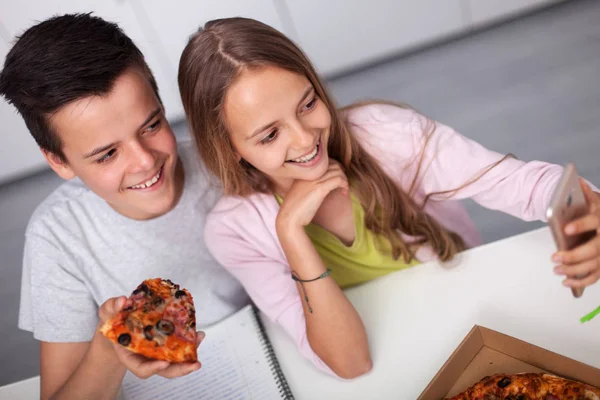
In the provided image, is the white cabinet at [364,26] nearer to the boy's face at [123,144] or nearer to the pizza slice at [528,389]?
the boy's face at [123,144]

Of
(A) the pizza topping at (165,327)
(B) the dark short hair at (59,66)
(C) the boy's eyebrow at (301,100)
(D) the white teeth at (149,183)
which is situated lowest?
(A) the pizza topping at (165,327)

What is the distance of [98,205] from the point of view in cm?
132

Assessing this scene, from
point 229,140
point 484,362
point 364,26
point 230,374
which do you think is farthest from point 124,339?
point 364,26

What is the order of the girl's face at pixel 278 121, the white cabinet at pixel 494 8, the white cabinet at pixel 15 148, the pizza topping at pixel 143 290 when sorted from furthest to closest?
the white cabinet at pixel 15 148
the white cabinet at pixel 494 8
the girl's face at pixel 278 121
the pizza topping at pixel 143 290

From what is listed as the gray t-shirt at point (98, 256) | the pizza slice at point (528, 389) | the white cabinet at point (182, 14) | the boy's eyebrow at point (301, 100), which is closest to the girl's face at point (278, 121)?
the boy's eyebrow at point (301, 100)

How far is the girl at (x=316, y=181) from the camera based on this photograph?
1.06 metres

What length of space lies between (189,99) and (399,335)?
0.60 meters

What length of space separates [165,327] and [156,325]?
0.01 m

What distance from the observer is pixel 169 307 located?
0.94 meters

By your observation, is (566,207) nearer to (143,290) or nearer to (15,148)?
(143,290)

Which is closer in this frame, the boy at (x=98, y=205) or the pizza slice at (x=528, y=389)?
the pizza slice at (x=528, y=389)

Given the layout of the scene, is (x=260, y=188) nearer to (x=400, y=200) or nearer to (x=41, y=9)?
(x=400, y=200)

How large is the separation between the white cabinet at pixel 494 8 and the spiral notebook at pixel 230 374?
2.65 meters

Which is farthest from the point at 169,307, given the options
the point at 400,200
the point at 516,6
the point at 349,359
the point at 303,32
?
the point at 516,6
